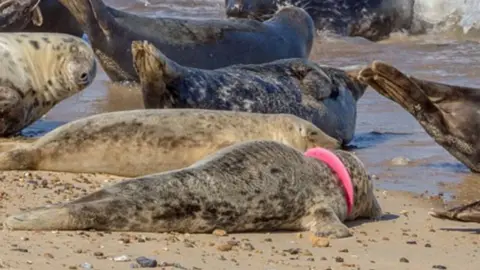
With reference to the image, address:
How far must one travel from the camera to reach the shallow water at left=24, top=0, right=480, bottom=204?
6.55 m

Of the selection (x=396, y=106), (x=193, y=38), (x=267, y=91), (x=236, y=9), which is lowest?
(x=236, y=9)

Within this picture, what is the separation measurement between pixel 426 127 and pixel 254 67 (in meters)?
1.63

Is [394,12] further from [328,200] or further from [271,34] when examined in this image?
[328,200]

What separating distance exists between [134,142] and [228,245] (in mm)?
1643

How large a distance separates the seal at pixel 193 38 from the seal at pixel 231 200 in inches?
159

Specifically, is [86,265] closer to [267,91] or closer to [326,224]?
[326,224]

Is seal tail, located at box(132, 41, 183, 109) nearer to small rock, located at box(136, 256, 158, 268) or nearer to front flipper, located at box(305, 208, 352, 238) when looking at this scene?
front flipper, located at box(305, 208, 352, 238)

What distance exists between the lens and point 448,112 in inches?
257

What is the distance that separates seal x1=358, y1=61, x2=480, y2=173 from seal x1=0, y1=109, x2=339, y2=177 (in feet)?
1.61

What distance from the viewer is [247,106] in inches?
292

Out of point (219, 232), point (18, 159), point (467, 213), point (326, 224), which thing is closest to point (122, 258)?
point (219, 232)

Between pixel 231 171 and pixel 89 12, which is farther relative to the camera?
pixel 89 12

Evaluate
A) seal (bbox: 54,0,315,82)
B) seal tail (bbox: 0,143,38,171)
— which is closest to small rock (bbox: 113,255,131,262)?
seal tail (bbox: 0,143,38,171)

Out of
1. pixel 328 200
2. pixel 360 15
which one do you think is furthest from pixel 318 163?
pixel 360 15
